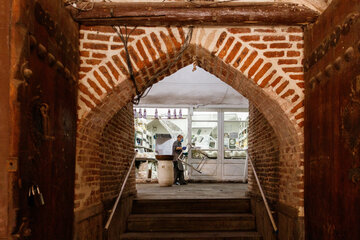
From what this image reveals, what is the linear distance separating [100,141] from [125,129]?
1.51 m

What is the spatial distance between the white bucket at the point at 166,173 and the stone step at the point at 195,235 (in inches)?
137

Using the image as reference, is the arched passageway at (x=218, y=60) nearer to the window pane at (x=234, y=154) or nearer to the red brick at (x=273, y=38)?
the red brick at (x=273, y=38)

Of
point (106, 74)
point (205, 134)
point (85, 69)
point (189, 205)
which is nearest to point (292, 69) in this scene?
→ point (106, 74)

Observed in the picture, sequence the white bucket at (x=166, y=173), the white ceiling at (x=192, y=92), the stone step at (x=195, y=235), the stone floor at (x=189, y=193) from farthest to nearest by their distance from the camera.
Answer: the white ceiling at (x=192, y=92), the white bucket at (x=166, y=173), the stone floor at (x=189, y=193), the stone step at (x=195, y=235)

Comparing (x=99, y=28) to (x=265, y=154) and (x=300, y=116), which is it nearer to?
(x=300, y=116)

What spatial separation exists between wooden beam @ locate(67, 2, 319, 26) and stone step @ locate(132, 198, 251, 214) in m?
3.48

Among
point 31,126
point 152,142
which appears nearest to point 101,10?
point 31,126

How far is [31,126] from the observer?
225 cm

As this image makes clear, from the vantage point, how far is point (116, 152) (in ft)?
16.9

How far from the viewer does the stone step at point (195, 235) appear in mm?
4906

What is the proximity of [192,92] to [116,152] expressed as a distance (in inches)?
205

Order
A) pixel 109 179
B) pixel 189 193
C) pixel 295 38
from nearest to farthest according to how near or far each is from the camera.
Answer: pixel 295 38, pixel 109 179, pixel 189 193

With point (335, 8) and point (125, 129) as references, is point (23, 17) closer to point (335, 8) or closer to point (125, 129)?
point (335, 8)

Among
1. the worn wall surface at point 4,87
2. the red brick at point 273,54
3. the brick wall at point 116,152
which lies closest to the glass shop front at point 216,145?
the brick wall at point 116,152
